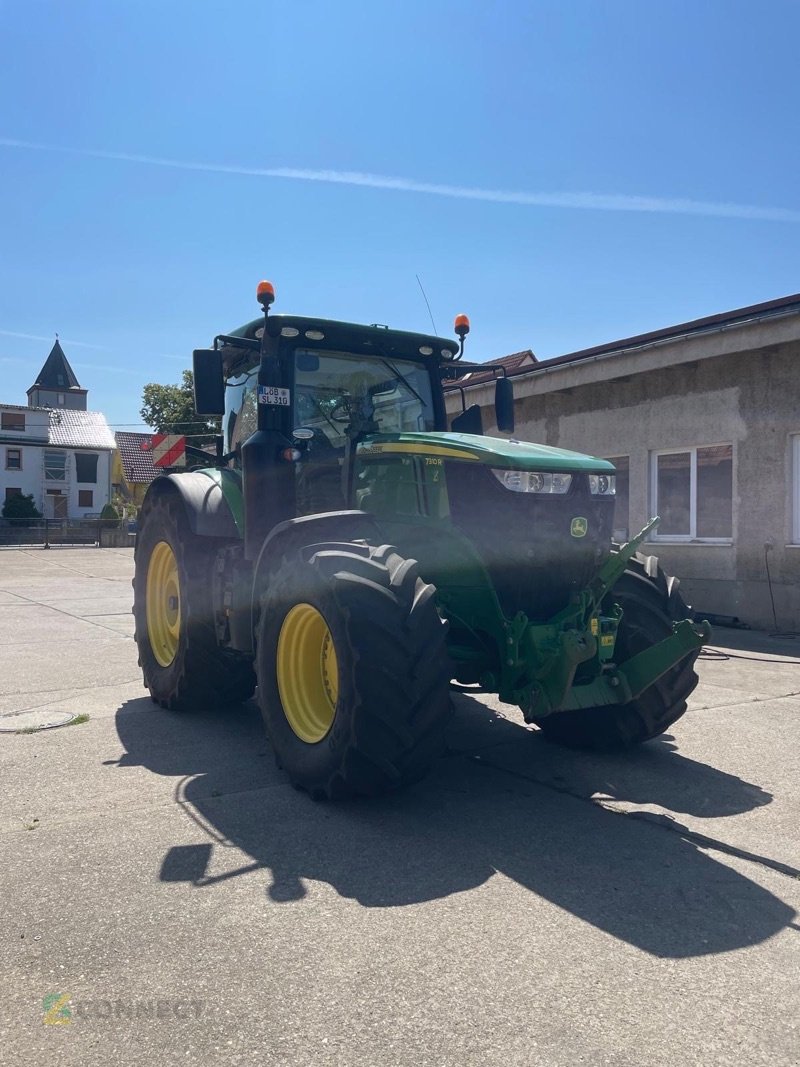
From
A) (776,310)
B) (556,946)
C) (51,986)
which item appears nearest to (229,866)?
(51,986)

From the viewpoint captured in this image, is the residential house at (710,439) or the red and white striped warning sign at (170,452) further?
the residential house at (710,439)

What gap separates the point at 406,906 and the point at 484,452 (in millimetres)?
2265

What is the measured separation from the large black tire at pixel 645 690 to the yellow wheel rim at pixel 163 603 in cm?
293

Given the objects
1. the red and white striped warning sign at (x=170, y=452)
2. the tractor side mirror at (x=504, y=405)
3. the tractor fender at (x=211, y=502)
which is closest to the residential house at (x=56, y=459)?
the red and white striped warning sign at (x=170, y=452)

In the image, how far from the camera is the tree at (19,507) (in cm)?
5309

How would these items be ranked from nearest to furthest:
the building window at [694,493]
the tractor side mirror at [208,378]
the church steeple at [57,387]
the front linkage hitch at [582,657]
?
1. the front linkage hitch at [582,657]
2. the tractor side mirror at [208,378]
3. the building window at [694,493]
4. the church steeple at [57,387]

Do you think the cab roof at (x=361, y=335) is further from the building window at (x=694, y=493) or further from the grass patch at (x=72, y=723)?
the building window at (x=694, y=493)

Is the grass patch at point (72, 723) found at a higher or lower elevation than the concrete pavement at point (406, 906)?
higher

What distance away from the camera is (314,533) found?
4.98m

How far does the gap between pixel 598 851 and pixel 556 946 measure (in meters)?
0.93

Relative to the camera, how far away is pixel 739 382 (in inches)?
438

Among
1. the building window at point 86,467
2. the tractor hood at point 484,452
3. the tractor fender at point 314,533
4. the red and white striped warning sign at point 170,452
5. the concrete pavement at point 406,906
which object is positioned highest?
the building window at point 86,467

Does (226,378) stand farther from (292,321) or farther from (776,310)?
(776,310)

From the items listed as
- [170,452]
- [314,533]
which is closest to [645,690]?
[314,533]
